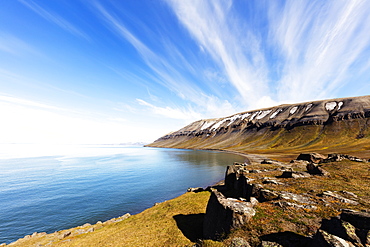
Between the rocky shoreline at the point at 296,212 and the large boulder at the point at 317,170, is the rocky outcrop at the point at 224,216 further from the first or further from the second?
the large boulder at the point at 317,170

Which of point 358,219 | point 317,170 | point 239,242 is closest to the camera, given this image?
point 358,219

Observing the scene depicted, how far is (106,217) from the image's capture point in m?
32.8

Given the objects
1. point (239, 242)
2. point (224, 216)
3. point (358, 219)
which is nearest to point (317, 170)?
point (358, 219)

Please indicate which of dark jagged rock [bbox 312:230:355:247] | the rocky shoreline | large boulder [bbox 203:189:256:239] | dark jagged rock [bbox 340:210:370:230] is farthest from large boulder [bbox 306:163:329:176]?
dark jagged rock [bbox 312:230:355:247]

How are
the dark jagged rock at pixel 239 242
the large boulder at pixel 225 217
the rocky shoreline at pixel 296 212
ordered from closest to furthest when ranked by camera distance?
the rocky shoreline at pixel 296 212 < the dark jagged rock at pixel 239 242 < the large boulder at pixel 225 217

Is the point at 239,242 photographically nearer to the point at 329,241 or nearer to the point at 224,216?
the point at 224,216

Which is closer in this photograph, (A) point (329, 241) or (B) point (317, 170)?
(A) point (329, 241)

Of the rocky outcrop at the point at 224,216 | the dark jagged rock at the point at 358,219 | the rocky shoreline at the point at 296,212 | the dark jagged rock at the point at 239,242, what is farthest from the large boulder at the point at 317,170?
the dark jagged rock at the point at 239,242

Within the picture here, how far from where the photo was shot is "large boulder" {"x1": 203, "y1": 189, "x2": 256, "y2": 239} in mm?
13805

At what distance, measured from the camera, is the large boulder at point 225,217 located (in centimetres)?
1380

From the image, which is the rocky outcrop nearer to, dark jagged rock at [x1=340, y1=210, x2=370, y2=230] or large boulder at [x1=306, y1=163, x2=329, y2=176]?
dark jagged rock at [x1=340, y1=210, x2=370, y2=230]

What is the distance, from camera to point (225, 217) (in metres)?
14.7

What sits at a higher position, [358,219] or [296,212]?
[358,219]

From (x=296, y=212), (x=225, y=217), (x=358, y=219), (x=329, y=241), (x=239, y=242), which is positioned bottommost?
(x=239, y=242)
